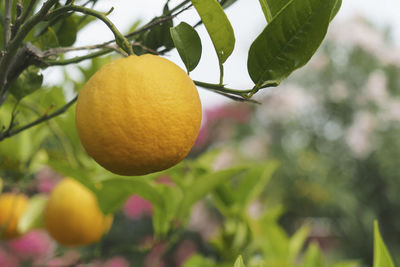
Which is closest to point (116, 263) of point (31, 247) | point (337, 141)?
point (31, 247)

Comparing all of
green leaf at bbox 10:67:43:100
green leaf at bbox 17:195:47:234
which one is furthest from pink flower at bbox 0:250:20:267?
green leaf at bbox 10:67:43:100

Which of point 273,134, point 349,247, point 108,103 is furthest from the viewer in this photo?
point 273,134

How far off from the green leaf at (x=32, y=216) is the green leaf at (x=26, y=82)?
0.43 m

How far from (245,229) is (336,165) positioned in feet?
7.94

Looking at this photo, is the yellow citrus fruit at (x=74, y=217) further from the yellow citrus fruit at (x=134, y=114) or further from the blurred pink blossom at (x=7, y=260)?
the blurred pink blossom at (x=7, y=260)

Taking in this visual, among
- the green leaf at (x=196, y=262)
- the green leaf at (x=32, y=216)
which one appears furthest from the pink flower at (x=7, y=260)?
the green leaf at (x=196, y=262)

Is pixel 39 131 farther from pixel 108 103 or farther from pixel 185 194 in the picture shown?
pixel 108 103

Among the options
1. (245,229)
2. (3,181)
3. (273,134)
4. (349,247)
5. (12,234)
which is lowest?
(349,247)

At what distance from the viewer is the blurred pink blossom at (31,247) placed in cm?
164

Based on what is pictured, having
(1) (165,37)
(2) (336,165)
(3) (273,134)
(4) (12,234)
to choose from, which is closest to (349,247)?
(2) (336,165)

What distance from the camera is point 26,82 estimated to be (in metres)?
0.36

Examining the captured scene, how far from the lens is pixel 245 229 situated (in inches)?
29.0

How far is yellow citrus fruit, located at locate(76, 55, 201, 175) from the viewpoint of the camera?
274mm

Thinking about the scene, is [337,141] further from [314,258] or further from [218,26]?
[218,26]
